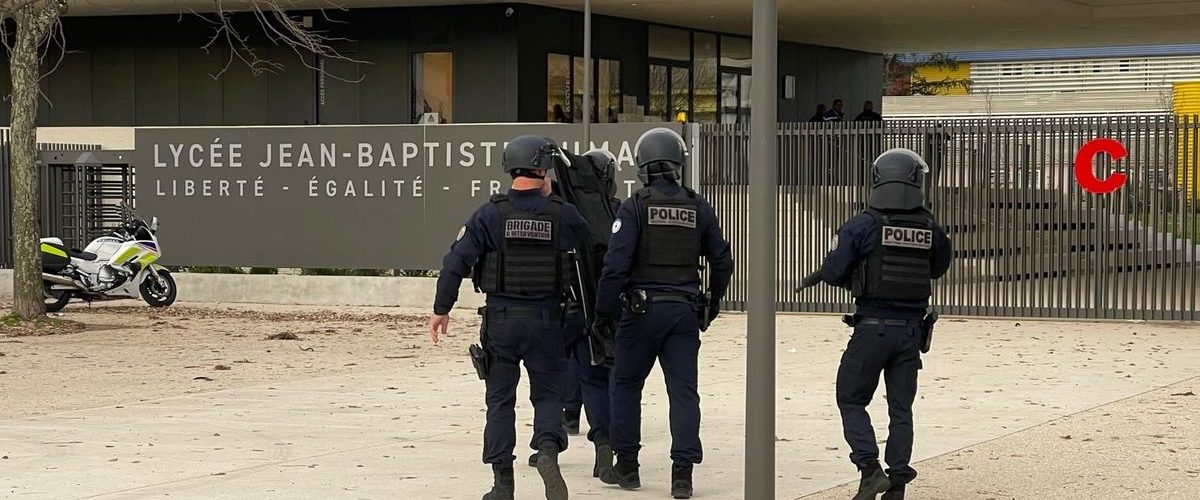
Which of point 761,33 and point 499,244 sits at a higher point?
point 761,33

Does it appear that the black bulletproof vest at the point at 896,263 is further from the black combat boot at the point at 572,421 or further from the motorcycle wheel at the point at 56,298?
the motorcycle wheel at the point at 56,298

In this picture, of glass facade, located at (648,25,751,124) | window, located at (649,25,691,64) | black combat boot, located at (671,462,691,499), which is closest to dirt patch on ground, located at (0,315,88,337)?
black combat boot, located at (671,462,691,499)

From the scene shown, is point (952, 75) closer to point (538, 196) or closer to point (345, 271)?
point (345, 271)

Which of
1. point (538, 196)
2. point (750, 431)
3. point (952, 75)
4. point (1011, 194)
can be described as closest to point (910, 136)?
point (1011, 194)

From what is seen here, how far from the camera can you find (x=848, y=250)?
759cm

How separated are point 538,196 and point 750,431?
6.14 ft

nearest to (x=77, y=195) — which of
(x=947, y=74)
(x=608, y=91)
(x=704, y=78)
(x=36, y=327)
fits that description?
(x=36, y=327)

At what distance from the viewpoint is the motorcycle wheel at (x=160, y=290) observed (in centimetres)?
1983

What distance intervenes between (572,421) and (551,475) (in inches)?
92.1

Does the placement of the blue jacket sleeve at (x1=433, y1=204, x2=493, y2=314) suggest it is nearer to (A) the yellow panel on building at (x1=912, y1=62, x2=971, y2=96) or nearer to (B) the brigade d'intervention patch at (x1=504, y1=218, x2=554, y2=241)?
(B) the brigade d'intervention patch at (x1=504, y1=218, x2=554, y2=241)

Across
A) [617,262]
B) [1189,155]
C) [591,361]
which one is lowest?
[591,361]

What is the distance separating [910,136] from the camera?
61.1ft

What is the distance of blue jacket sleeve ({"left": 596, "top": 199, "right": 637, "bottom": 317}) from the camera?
7922mm

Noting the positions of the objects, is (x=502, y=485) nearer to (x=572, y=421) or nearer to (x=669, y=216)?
(x=669, y=216)
